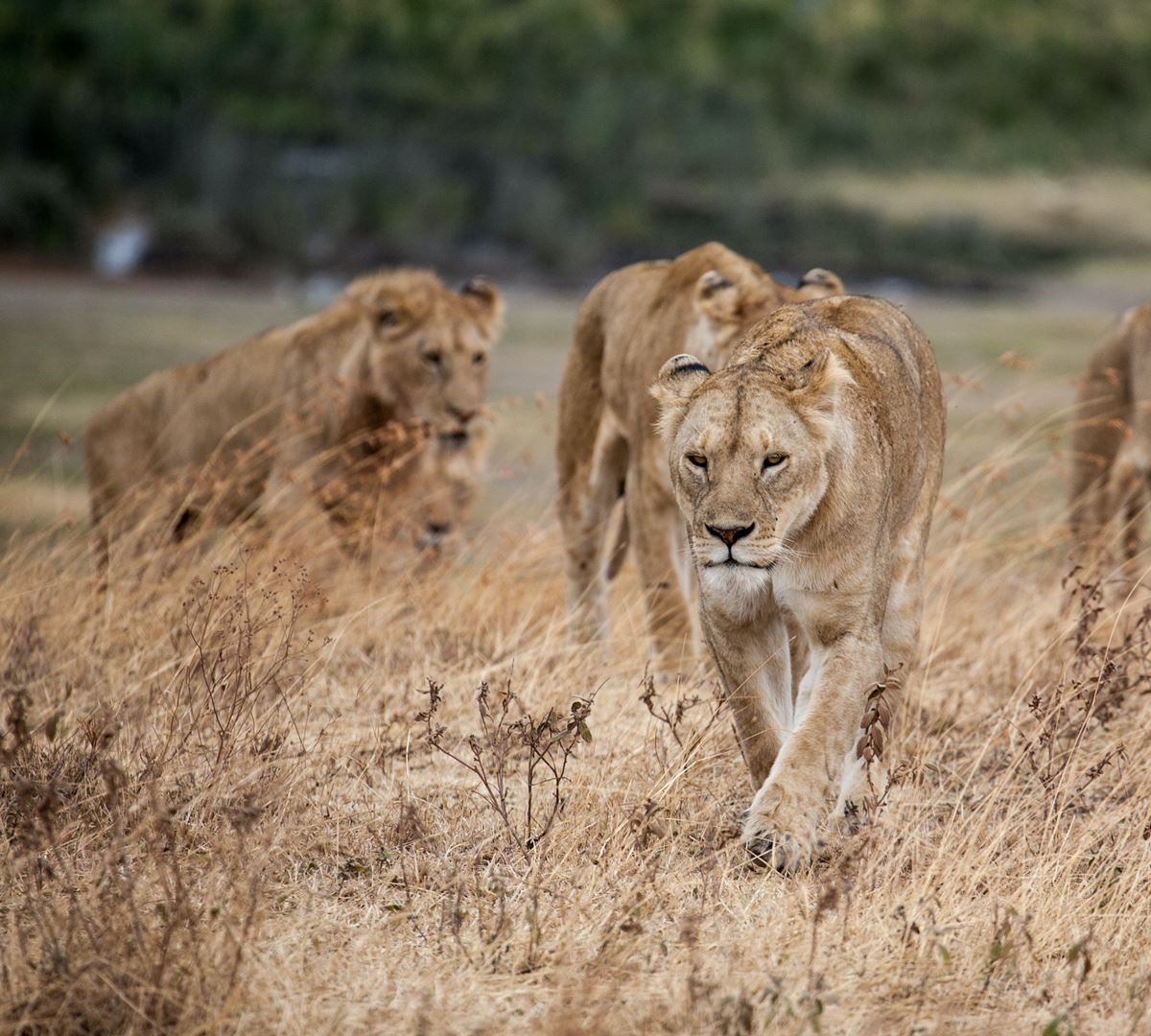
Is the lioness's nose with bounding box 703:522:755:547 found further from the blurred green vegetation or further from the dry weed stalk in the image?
the blurred green vegetation

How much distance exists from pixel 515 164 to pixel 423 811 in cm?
2563

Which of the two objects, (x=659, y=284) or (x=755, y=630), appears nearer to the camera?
(x=755, y=630)

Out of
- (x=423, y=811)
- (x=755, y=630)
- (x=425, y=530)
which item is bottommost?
(x=425, y=530)

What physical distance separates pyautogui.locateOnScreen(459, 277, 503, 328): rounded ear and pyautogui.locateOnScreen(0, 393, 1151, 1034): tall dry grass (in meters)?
2.23

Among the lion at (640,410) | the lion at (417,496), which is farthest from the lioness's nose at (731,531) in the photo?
the lion at (417,496)

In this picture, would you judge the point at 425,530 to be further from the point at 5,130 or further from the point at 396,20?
the point at 396,20

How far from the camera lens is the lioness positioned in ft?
13.3

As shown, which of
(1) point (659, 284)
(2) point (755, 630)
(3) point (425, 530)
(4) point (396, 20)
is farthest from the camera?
(4) point (396, 20)

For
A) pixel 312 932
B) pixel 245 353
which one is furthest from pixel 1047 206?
pixel 312 932

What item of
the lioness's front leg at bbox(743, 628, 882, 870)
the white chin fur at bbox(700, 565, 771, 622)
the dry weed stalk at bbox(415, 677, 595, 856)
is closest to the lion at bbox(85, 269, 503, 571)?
the dry weed stalk at bbox(415, 677, 595, 856)

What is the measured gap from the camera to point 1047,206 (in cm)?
3078

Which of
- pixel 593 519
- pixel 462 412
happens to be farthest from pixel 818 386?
pixel 462 412

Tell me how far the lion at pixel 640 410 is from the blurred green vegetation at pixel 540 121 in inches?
770

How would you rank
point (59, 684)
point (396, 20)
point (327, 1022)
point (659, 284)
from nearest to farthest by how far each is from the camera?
1. point (327, 1022)
2. point (59, 684)
3. point (659, 284)
4. point (396, 20)
